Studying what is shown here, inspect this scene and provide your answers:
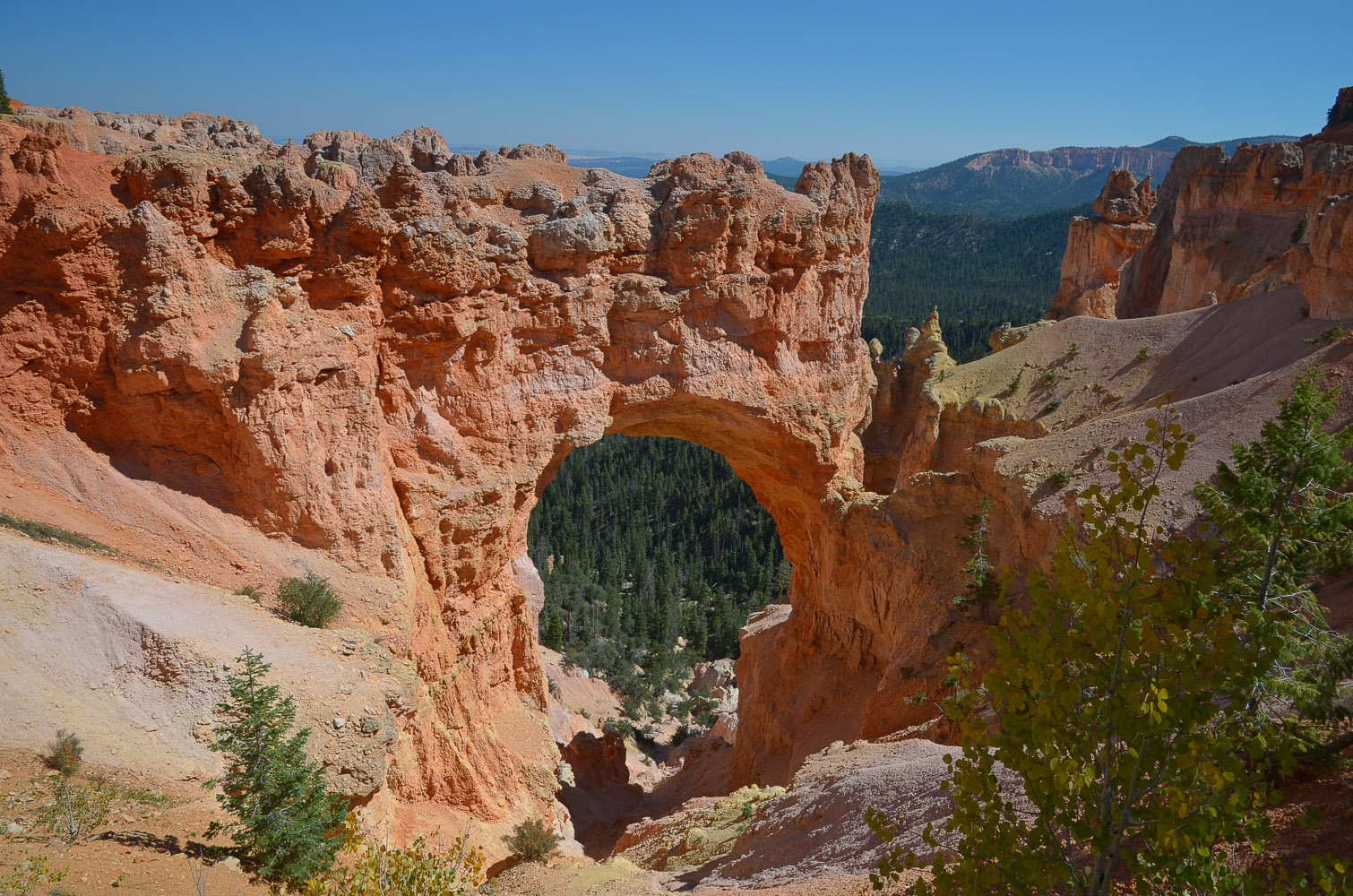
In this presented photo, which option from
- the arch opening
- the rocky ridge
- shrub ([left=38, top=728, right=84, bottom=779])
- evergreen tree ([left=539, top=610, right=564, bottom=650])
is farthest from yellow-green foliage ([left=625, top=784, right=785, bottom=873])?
evergreen tree ([left=539, top=610, right=564, bottom=650])

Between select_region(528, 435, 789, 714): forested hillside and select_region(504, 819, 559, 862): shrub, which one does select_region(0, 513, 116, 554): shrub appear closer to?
select_region(504, 819, 559, 862): shrub

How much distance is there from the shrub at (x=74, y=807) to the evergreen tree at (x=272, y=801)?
970 millimetres

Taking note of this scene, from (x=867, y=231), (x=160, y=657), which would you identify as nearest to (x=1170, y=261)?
(x=867, y=231)

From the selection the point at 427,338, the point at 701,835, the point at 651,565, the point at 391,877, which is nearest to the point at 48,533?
the point at 427,338

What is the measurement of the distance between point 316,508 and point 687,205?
974 cm

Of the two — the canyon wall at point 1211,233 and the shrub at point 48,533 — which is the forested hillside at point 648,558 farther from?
the shrub at point 48,533

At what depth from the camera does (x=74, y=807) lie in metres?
8.02

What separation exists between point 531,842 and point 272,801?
794cm

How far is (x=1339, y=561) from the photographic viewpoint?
29.1 feet

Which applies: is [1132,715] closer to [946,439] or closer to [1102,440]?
[1102,440]

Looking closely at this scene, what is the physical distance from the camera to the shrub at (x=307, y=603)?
11992mm

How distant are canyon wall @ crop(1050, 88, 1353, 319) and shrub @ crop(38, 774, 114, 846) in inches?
1329

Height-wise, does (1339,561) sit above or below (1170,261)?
below

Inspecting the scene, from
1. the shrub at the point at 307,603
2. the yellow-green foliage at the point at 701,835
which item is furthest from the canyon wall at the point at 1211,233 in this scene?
the shrub at the point at 307,603
